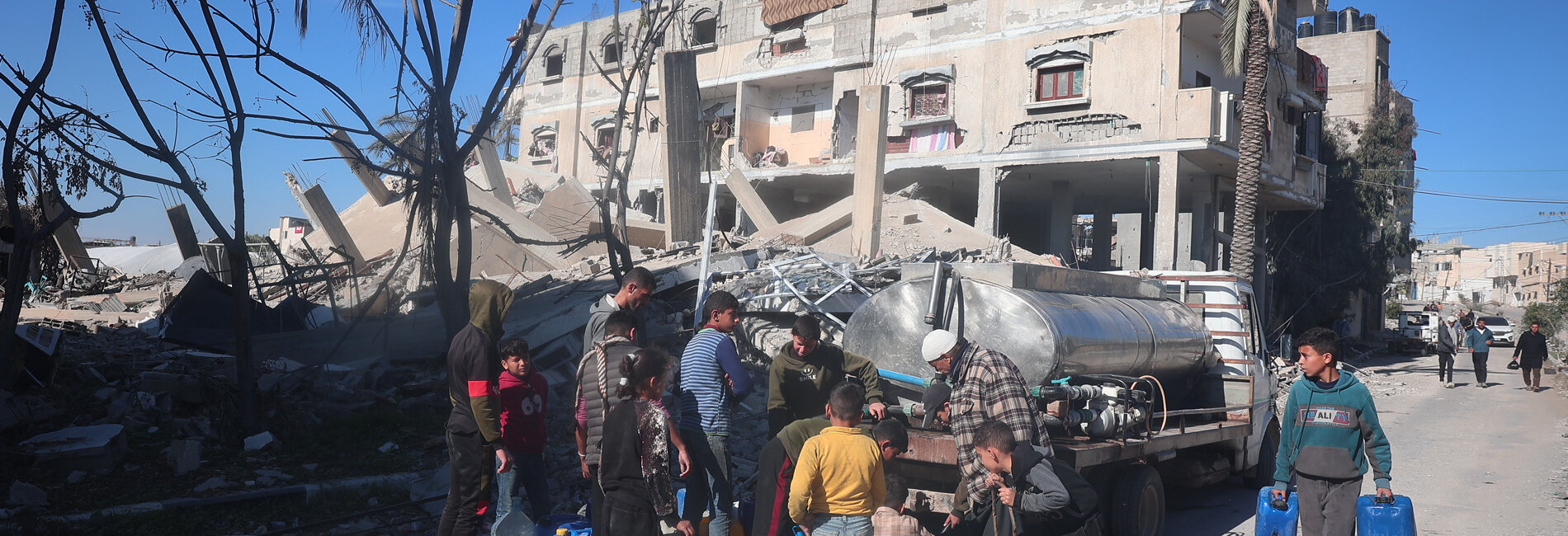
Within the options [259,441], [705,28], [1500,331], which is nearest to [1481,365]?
[705,28]

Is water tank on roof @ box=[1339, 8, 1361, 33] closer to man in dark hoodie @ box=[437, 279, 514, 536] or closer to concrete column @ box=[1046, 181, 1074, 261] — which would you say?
concrete column @ box=[1046, 181, 1074, 261]

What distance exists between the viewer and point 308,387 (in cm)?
969

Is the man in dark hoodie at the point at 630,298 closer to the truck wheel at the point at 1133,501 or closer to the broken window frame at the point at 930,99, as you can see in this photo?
the truck wheel at the point at 1133,501

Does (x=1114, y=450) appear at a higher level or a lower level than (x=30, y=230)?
lower

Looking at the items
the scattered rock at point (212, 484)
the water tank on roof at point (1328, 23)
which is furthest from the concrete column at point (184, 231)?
the water tank on roof at point (1328, 23)

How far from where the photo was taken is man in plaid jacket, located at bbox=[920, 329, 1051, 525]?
204 inches

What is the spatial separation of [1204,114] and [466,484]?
16857 millimetres

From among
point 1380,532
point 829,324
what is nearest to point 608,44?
point 829,324

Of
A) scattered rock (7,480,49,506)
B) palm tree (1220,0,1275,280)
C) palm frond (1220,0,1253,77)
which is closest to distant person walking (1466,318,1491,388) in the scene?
palm tree (1220,0,1275,280)

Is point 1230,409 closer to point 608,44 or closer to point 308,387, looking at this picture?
point 308,387

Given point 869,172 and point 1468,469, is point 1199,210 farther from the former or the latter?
point 1468,469

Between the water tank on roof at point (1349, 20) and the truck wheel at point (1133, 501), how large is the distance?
1512 inches

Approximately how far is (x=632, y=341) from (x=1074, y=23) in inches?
661

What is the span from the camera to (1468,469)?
404 inches
